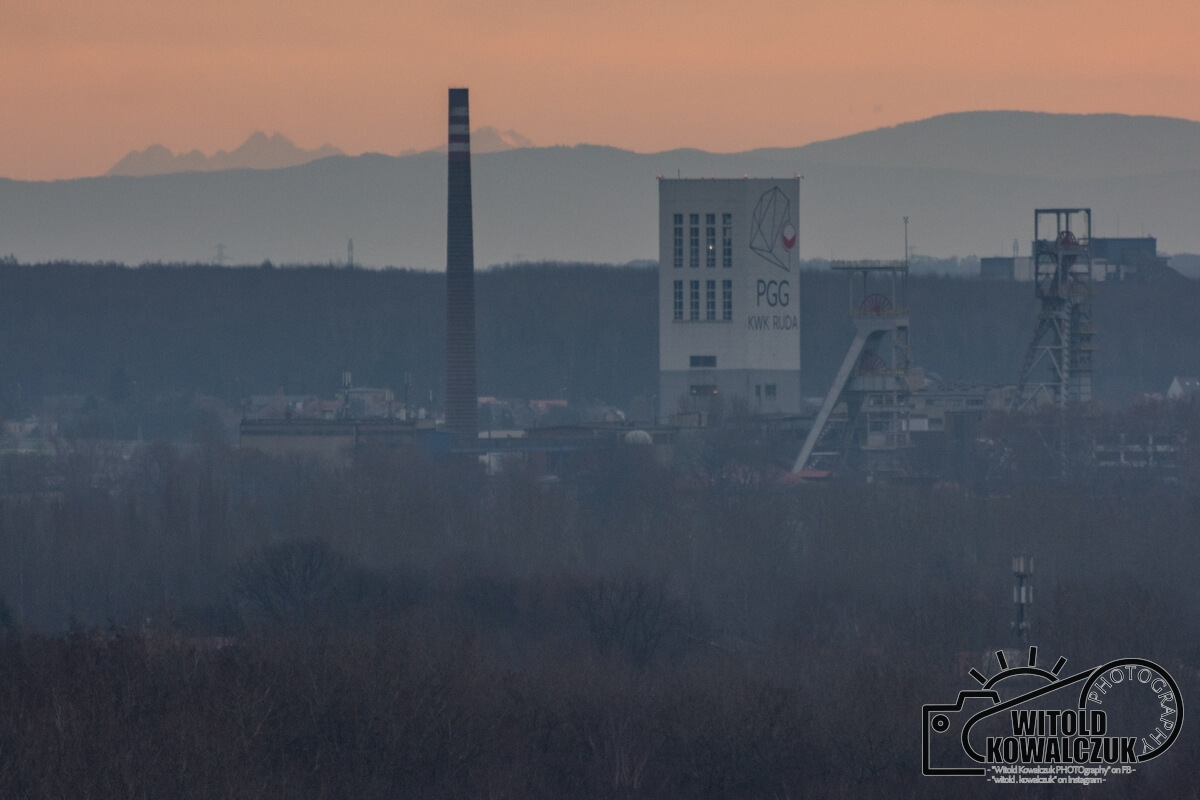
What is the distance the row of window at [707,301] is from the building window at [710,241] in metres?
0.79

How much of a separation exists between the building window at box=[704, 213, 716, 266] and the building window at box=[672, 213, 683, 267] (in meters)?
0.83

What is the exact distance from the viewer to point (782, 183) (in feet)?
253

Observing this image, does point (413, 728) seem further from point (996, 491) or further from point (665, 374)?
point (665, 374)

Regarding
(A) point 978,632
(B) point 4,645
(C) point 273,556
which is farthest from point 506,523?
(B) point 4,645

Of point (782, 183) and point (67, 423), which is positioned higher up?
point (782, 183)

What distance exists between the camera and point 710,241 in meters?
76.2

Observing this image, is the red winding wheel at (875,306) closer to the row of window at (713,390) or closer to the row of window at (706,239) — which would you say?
the row of window at (706,239)

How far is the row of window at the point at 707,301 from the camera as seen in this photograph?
7644 cm

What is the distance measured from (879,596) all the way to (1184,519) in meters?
12.2

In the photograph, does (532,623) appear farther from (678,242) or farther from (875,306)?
(678,242)

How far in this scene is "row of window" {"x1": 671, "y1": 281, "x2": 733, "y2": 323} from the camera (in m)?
76.4

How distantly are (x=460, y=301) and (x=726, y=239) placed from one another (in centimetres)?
932
